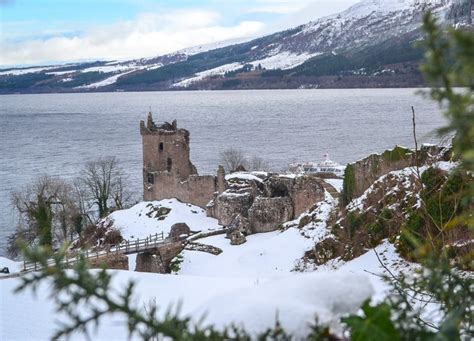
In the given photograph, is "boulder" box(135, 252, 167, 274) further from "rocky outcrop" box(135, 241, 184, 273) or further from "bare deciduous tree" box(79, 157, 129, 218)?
"bare deciduous tree" box(79, 157, 129, 218)

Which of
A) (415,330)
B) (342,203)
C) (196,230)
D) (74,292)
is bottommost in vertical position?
(196,230)

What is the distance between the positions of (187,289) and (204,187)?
25445 mm

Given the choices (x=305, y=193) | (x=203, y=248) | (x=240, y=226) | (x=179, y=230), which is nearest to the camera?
(x=203, y=248)

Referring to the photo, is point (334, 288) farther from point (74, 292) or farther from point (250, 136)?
point (250, 136)

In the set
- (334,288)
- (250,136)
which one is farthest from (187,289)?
(250,136)

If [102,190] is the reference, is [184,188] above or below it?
above

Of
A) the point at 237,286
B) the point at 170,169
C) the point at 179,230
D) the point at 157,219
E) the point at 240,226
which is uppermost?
the point at 237,286

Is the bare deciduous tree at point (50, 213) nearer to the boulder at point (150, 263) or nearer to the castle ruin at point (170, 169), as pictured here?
the castle ruin at point (170, 169)

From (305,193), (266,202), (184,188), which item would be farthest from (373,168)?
(184,188)

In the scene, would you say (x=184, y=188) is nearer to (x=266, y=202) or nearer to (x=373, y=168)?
(x=266, y=202)

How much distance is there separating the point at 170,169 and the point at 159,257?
12994mm

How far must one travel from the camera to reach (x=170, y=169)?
1658 inches

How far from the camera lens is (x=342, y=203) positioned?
2455cm

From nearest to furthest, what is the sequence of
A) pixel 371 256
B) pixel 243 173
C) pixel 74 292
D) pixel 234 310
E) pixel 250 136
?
pixel 74 292 < pixel 234 310 < pixel 371 256 < pixel 243 173 < pixel 250 136
